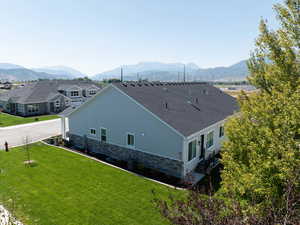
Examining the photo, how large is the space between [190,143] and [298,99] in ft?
28.7

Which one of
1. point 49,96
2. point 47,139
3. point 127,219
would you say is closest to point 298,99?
point 127,219

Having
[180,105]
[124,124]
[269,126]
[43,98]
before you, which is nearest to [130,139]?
[124,124]

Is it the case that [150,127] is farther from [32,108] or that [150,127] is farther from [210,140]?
[32,108]

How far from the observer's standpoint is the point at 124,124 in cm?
1600

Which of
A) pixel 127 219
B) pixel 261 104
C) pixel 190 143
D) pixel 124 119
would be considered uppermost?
pixel 261 104

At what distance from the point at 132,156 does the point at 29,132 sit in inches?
632

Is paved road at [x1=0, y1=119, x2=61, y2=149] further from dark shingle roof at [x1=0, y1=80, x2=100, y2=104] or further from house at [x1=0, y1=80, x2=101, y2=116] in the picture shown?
dark shingle roof at [x1=0, y1=80, x2=100, y2=104]

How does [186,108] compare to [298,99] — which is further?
[186,108]

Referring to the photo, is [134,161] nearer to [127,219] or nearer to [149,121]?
[149,121]

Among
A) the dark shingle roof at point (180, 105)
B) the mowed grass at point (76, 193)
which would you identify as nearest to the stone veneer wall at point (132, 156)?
the mowed grass at point (76, 193)

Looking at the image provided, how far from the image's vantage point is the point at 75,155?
1723 cm

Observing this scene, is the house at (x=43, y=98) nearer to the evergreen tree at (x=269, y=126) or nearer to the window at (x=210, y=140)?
the window at (x=210, y=140)

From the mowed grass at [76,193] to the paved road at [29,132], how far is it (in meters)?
6.34

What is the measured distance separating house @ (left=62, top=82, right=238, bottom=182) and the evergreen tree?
600 centimetres
